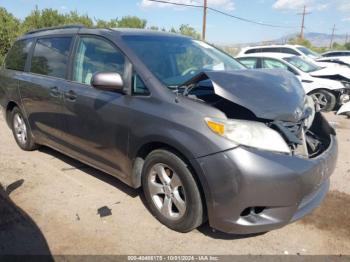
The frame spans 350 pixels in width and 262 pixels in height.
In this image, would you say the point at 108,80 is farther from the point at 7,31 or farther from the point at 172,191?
the point at 7,31

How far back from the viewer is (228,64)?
431 cm

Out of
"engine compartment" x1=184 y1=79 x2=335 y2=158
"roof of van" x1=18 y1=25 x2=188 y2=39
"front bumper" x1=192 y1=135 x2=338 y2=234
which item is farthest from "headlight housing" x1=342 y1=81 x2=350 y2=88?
"front bumper" x1=192 y1=135 x2=338 y2=234

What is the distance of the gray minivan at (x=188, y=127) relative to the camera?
2770mm

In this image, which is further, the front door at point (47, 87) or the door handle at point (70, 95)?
the front door at point (47, 87)

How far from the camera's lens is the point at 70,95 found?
4.07 meters

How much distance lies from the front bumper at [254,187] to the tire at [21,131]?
339 centimetres

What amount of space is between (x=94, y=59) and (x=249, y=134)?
198 centimetres

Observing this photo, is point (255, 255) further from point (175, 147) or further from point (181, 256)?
point (175, 147)

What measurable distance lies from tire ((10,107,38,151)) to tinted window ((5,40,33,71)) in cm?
65

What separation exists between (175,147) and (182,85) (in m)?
0.65

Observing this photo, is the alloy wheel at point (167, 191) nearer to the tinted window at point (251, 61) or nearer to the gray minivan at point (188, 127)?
the gray minivan at point (188, 127)

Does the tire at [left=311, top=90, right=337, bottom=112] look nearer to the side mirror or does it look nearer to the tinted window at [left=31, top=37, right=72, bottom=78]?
the tinted window at [left=31, top=37, right=72, bottom=78]

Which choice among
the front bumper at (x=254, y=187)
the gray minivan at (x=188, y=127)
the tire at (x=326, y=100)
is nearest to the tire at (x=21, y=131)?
the gray minivan at (x=188, y=127)

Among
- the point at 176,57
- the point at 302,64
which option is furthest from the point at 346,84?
the point at 176,57
